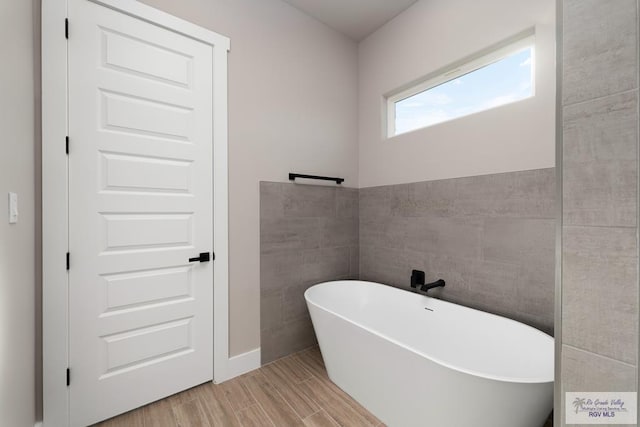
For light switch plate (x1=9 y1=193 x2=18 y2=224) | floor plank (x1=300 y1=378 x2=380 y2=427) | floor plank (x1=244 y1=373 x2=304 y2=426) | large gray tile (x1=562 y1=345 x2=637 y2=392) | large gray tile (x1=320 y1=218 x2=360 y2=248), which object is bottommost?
floor plank (x1=244 y1=373 x2=304 y2=426)

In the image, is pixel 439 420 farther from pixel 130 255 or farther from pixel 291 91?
pixel 291 91

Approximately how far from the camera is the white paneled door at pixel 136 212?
1554 millimetres

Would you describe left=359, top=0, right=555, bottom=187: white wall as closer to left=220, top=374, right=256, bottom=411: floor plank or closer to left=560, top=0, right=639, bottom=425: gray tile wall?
left=560, top=0, right=639, bottom=425: gray tile wall

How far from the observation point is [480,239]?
192 cm

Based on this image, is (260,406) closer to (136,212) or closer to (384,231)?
(136,212)

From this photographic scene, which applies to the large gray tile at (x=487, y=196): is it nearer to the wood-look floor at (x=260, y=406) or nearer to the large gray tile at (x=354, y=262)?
the large gray tile at (x=354, y=262)

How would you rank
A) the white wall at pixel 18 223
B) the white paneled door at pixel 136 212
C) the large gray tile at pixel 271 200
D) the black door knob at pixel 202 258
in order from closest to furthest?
the white wall at pixel 18 223 < the white paneled door at pixel 136 212 < the black door knob at pixel 202 258 < the large gray tile at pixel 271 200

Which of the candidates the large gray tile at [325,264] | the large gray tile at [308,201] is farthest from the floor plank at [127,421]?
the large gray tile at [308,201]

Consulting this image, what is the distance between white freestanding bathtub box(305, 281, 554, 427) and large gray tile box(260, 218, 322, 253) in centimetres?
39

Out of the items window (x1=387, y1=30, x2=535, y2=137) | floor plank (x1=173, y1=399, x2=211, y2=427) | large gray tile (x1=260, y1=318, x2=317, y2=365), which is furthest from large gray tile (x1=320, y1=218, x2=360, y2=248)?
floor plank (x1=173, y1=399, x2=211, y2=427)

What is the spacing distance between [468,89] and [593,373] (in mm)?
2042

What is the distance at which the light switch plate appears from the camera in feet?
3.50

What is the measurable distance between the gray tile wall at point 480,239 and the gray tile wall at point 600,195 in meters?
1.24

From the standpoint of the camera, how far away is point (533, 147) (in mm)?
1681
